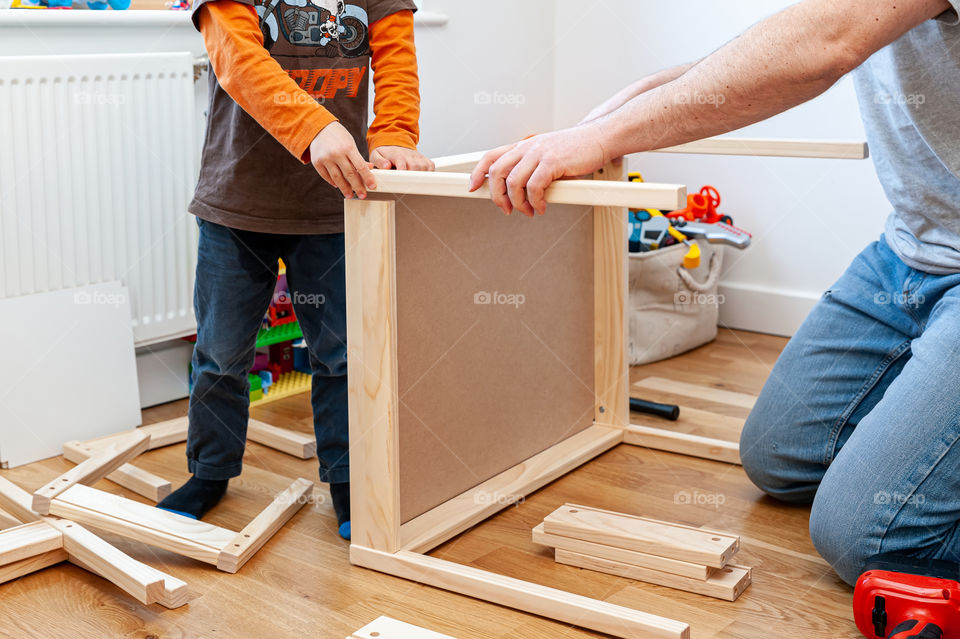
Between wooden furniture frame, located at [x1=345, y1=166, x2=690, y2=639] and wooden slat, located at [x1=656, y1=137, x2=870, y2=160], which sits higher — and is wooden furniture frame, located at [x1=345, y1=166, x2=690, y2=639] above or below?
below

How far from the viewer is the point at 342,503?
1.28 m

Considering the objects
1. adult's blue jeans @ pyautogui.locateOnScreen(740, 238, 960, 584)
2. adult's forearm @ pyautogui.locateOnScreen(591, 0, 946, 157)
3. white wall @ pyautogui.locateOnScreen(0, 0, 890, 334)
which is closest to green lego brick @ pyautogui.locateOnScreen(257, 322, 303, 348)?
white wall @ pyautogui.locateOnScreen(0, 0, 890, 334)

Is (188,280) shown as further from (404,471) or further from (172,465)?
(404,471)

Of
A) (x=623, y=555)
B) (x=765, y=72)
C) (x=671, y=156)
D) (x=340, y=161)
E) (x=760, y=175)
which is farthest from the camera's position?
(x=671, y=156)

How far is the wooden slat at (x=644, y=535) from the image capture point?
111 centimetres

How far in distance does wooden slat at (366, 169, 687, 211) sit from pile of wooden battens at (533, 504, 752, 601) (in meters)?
0.43

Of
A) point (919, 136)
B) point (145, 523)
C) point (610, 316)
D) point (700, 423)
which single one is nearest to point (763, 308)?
point (700, 423)

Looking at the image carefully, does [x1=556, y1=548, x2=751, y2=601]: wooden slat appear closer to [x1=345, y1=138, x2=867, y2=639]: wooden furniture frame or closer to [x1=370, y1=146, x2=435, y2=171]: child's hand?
[x1=345, y1=138, x2=867, y2=639]: wooden furniture frame

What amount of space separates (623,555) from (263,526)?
44cm

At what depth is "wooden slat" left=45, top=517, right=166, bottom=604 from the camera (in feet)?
3.39

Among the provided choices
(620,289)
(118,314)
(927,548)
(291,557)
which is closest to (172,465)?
(118,314)

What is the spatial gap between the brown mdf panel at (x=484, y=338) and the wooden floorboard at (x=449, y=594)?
0.30 feet

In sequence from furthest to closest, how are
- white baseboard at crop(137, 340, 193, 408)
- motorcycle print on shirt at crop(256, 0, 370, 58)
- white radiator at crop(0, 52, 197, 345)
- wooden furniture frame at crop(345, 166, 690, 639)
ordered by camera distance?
1. white baseboard at crop(137, 340, 193, 408)
2. white radiator at crop(0, 52, 197, 345)
3. motorcycle print on shirt at crop(256, 0, 370, 58)
4. wooden furniture frame at crop(345, 166, 690, 639)

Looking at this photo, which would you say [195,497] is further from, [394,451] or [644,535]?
[644,535]
